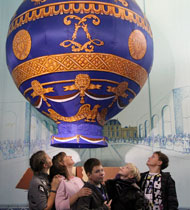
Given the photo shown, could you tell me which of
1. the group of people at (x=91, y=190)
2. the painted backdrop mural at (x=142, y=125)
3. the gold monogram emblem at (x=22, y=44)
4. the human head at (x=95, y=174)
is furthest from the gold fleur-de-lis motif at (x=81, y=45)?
the painted backdrop mural at (x=142, y=125)

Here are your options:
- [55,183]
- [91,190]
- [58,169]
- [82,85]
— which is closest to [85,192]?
[91,190]

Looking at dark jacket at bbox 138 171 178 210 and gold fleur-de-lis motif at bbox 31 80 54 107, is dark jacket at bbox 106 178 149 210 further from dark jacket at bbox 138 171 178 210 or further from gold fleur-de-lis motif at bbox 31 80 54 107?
gold fleur-de-lis motif at bbox 31 80 54 107

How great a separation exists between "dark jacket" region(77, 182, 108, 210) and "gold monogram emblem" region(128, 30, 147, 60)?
4.36ft

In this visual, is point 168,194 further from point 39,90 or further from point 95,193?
point 39,90

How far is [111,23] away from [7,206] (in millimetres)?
2607

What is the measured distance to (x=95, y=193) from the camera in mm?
2193

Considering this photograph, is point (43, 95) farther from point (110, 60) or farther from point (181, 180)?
point (181, 180)

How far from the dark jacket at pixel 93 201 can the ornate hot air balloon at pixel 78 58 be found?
2.75 feet

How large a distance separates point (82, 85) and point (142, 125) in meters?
1.68

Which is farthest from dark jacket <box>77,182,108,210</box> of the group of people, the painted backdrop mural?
the painted backdrop mural

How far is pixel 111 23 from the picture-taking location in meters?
2.88

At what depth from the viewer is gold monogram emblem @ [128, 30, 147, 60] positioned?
2.97 m

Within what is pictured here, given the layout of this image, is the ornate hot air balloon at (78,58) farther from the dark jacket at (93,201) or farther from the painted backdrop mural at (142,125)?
the painted backdrop mural at (142,125)

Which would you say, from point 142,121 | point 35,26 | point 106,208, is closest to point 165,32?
point 142,121
